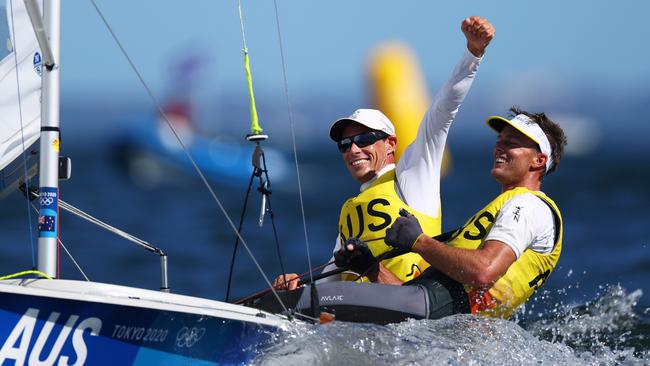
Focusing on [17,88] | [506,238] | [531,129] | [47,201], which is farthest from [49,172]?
[531,129]

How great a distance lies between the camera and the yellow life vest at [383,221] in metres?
4.67

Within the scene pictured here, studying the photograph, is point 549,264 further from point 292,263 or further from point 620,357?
point 292,263

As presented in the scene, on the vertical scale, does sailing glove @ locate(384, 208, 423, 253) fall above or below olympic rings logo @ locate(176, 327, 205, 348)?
above

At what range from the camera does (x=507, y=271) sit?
4.38 metres

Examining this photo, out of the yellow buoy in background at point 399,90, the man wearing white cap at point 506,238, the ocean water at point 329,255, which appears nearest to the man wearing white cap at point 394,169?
the man wearing white cap at point 506,238

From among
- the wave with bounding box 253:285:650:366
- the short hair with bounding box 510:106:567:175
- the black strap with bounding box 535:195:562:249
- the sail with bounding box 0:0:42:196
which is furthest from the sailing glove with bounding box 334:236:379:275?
the sail with bounding box 0:0:42:196

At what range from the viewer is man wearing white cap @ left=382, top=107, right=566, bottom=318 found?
13.6 feet

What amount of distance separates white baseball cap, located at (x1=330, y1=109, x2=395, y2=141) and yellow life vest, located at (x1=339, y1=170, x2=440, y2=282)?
0.64 feet

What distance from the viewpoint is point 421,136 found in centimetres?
466

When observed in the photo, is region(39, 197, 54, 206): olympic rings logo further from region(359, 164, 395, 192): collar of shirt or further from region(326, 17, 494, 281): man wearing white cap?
region(359, 164, 395, 192): collar of shirt

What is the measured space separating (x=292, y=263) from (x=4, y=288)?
8799 mm

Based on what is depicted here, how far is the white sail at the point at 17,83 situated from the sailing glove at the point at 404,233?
160cm

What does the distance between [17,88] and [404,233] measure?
181cm

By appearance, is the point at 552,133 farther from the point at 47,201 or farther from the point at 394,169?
the point at 47,201
